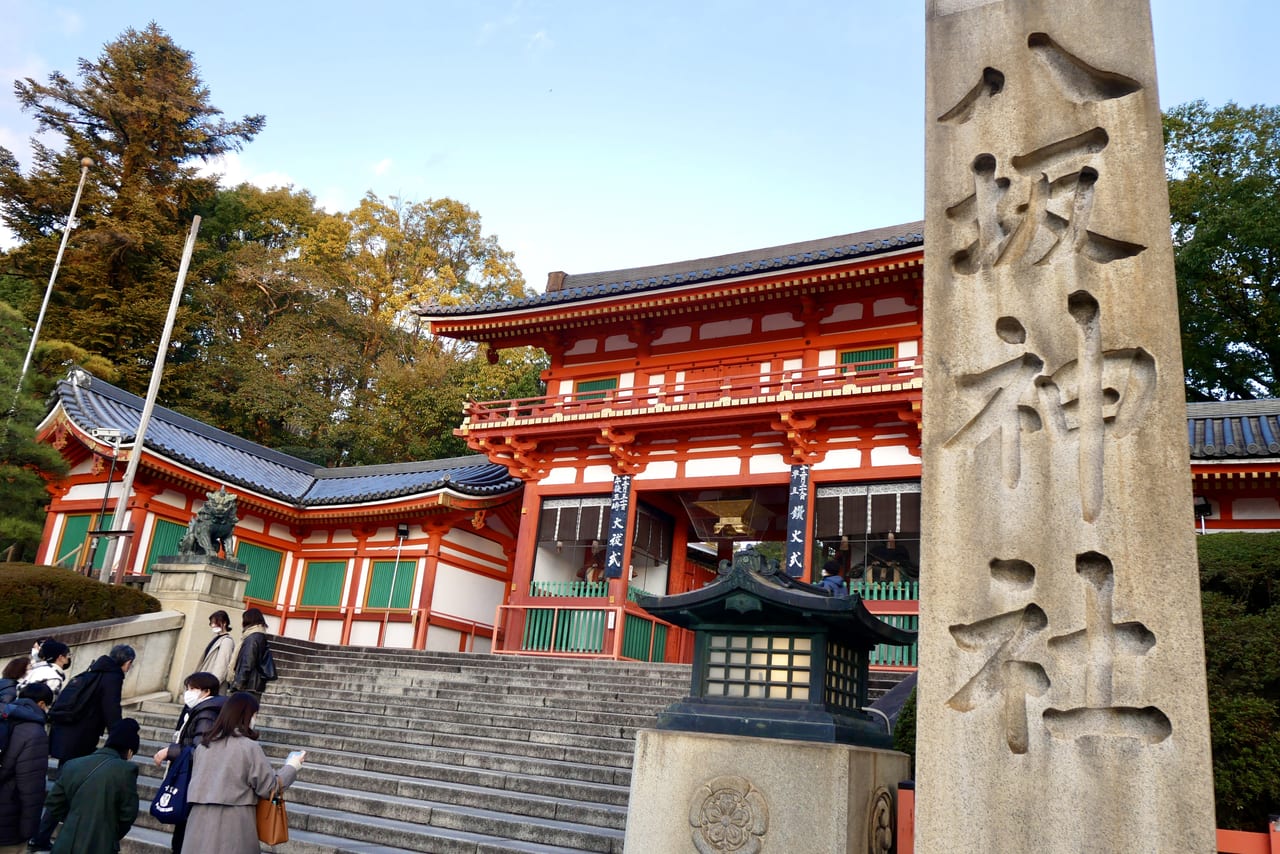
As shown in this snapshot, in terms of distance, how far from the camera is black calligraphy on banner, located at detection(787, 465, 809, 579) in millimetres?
14570

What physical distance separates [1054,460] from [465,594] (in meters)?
17.4

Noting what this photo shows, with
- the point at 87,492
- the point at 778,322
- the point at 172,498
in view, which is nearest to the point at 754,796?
the point at 778,322

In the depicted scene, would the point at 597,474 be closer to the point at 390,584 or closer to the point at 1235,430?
the point at 390,584

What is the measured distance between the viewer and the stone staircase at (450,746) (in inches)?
258

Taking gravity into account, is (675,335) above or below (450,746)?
above

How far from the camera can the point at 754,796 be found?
4.67 metres

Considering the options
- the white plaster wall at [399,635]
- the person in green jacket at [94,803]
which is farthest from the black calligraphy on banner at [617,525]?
the person in green jacket at [94,803]

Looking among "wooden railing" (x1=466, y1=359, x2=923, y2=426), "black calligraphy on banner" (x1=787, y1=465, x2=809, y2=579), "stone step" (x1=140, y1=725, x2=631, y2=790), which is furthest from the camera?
"black calligraphy on banner" (x1=787, y1=465, x2=809, y2=579)

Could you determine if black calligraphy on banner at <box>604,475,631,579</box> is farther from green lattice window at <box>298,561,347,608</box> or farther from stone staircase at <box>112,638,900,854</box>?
green lattice window at <box>298,561,347,608</box>

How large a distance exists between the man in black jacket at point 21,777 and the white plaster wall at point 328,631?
602 inches

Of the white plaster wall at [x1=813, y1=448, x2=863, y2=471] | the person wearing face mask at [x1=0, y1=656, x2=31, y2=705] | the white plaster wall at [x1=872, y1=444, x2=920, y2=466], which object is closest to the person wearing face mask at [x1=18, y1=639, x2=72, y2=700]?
the person wearing face mask at [x1=0, y1=656, x2=31, y2=705]

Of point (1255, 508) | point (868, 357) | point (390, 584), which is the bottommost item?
point (390, 584)

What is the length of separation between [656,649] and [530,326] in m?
6.72

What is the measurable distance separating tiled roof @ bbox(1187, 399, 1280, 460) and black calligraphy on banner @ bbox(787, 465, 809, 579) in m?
5.45
